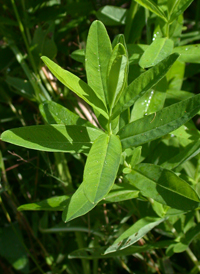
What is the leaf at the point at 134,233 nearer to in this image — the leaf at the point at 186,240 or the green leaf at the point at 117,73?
the leaf at the point at 186,240

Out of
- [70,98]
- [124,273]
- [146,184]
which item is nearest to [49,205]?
[146,184]

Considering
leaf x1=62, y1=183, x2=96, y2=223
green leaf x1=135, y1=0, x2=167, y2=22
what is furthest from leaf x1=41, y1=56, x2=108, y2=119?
green leaf x1=135, y1=0, x2=167, y2=22

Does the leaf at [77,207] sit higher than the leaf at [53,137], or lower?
lower

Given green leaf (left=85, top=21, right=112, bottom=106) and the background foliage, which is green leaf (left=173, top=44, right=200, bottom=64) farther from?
green leaf (left=85, top=21, right=112, bottom=106)

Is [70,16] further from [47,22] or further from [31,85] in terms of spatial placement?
[31,85]

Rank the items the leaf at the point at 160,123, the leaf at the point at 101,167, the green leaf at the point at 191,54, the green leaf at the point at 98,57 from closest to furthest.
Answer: the leaf at the point at 101,167
the leaf at the point at 160,123
the green leaf at the point at 98,57
the green leaf at the point at 191,54

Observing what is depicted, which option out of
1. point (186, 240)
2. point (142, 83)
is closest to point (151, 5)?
point (142, 83)

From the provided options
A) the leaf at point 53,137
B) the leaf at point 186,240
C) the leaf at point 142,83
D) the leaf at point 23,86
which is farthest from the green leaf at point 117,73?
the leaf at point 23,86
